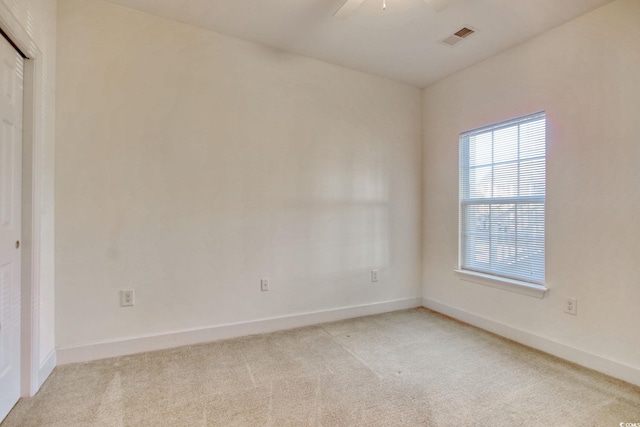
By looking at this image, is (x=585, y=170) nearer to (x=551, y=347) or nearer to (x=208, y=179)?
(x=551, y=347)

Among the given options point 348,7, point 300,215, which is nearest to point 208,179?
point 300,215

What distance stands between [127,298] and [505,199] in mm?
3372

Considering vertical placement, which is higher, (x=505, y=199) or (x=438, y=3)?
(x=438, y=3)

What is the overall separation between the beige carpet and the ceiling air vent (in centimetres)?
264

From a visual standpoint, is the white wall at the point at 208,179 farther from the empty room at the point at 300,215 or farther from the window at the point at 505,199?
the window at the point at 505,199

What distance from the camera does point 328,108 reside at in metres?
3.20

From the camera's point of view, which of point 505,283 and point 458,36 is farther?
point 505,283

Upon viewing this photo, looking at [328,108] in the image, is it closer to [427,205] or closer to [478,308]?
[427,205]

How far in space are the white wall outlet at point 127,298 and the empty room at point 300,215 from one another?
3 centimetres

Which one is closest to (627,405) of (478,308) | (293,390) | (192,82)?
(478,308)

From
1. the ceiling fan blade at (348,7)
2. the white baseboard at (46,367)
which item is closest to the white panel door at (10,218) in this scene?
the white baseboard at (46,367)

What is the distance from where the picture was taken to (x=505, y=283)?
9.39 ft

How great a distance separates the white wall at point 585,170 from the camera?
2123mm

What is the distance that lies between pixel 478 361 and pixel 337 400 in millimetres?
1213
